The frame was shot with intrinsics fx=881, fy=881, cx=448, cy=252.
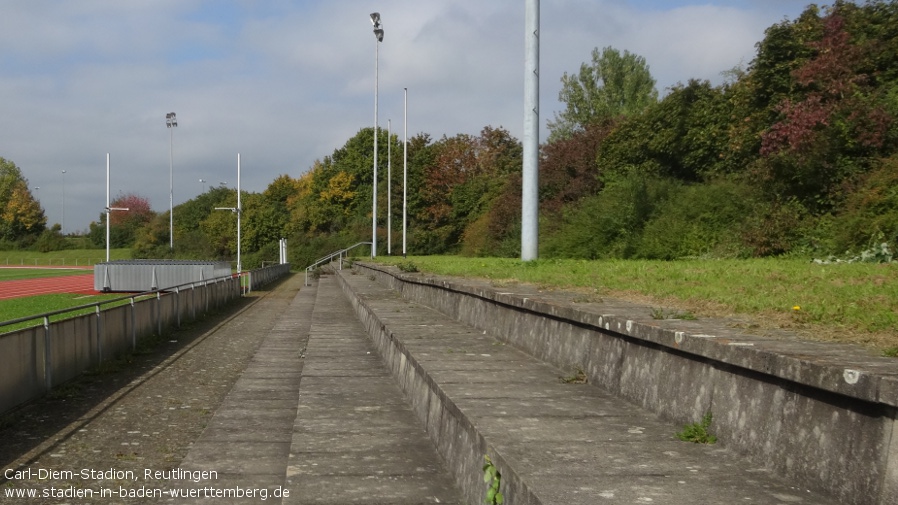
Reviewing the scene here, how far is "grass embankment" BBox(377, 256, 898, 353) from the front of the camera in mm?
4329

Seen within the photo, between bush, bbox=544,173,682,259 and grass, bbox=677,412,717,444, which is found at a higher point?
bush, bbox=544,173,682,259

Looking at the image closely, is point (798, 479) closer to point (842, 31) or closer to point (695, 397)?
point (695, 397)

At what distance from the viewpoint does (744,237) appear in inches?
695

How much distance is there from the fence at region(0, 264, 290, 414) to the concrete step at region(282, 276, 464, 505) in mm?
3022

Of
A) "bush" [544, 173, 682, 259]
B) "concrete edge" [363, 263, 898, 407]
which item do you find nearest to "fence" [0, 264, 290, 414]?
"concrete edge" [363, 263, 898, 407]

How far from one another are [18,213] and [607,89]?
295 feet

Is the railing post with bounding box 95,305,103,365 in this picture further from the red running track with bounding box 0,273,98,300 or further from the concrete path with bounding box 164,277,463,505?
the red running track with bounding box 0,273,98,300

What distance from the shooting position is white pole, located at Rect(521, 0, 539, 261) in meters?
13.2

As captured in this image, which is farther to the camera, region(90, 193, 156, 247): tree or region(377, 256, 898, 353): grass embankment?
region(90, 193, 156, 247): tree

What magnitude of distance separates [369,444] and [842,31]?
1971 cm

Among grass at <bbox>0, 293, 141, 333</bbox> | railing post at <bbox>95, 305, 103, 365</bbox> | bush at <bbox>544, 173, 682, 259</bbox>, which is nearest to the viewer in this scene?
railing post at <bbox>95, 305, 103, 365</bbox>

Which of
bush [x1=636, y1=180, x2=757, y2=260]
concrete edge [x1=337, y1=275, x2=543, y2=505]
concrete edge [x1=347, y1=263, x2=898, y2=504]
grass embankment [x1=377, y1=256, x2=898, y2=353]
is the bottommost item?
concrete edge [x1=337, y1=275, x2=543, y2=505]

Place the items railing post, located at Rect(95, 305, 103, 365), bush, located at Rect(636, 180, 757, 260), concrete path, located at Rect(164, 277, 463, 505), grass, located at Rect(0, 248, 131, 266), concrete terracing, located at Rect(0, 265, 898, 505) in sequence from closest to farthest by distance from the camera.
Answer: concrete terracing, located at Rect(0, 265, 898, 505), concrete path, located at Rect(164, 277, 463, 505), railing post, located at Rect(95, 305, 103, 365), bush, located at Rect(636, 180, 757, 260), grass, located at Rect(0, 248, 131, 266)

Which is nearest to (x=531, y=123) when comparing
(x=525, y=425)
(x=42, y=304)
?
(x=525, y=425)
